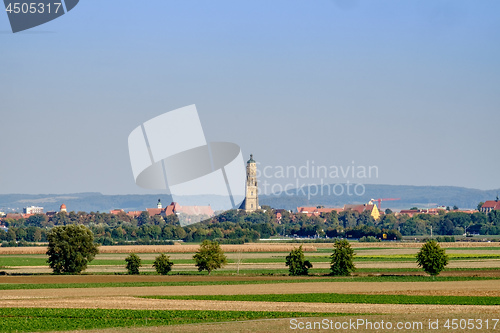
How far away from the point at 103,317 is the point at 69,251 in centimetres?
4046

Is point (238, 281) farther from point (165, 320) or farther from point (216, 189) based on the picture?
point (165, 320)

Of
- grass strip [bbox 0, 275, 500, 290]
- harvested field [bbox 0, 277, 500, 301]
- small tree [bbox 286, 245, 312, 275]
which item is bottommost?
harvested field [bbox 0, 277, 500, 301]

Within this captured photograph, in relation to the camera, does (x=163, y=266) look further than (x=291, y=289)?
Yes

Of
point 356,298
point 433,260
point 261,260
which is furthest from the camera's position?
point 261,260

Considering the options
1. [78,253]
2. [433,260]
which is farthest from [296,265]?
[78,253]

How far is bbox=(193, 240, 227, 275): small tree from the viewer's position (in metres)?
81.9

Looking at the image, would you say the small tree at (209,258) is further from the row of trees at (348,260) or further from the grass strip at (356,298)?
the grass strip at (356,298)

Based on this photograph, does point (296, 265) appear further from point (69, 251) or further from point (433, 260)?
point (69, 251)

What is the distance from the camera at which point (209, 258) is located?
82.0 metres

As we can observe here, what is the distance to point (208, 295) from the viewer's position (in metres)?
57.5

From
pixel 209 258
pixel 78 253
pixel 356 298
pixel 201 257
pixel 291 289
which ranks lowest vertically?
pixel 356 298

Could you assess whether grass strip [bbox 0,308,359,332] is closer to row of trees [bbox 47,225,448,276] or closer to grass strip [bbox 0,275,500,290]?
grass strip [bbox 0,275,500,290]

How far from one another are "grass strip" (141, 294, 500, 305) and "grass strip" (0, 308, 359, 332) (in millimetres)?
6996

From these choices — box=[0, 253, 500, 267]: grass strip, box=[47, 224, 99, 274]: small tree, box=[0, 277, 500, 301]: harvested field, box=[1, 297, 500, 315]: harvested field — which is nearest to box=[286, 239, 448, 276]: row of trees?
box=[0, 277, 500, 301]: harvested field
